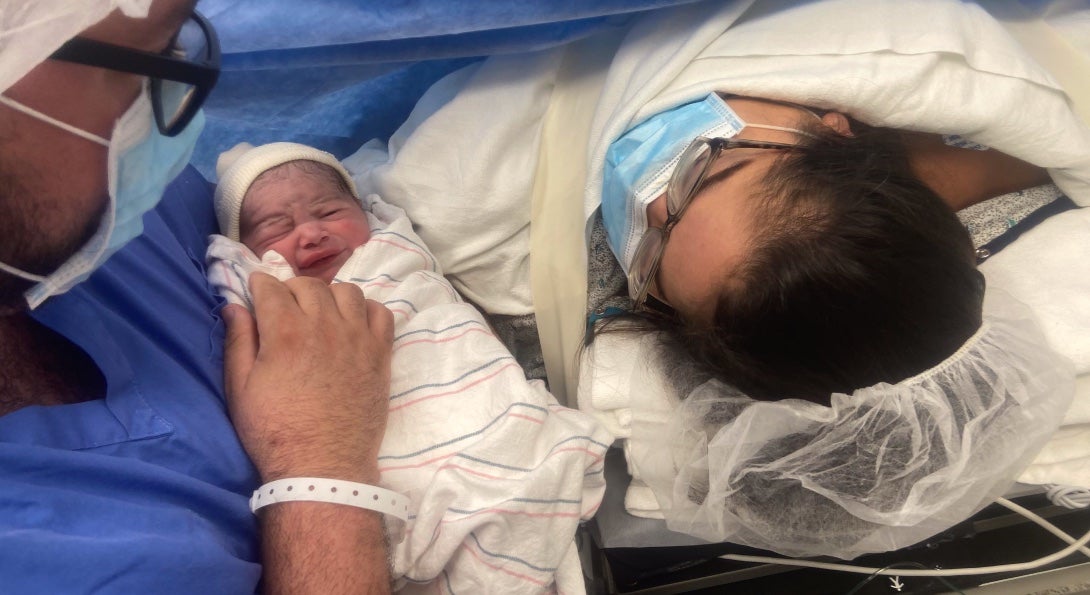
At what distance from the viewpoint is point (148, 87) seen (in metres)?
0.63

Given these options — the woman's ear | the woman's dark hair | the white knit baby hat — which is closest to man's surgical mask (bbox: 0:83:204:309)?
the white knit baby hat

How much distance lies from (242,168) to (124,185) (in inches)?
21.3

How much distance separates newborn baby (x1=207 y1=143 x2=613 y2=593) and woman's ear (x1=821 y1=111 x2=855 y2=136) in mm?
578

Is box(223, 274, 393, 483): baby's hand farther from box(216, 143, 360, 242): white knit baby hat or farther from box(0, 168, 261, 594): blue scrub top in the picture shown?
box(216, 143, 360, 242): white knit baby hat

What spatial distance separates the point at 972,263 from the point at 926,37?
13.2 inches

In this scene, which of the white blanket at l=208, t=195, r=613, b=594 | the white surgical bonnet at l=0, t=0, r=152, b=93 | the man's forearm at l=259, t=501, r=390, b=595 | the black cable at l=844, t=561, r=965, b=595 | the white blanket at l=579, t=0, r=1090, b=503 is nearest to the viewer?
the white surgical bonnet at l=0, t=0, r=152, b=93

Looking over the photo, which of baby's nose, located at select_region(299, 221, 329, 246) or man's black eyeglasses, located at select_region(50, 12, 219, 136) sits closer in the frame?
man's black eyeglasses, located at select_region(50, 12, 219, 136)

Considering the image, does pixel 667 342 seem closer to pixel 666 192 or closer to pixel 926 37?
pixel 666 192

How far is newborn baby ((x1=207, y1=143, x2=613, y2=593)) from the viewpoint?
0.84 meters

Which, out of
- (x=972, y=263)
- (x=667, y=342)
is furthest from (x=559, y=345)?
(x=972, y=263)

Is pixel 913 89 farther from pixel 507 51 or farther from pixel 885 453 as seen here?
pixel 507 51

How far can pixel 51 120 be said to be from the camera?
1.83ft

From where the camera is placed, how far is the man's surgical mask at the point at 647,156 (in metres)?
0.97

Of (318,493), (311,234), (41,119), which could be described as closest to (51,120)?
(41,119)
